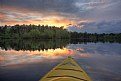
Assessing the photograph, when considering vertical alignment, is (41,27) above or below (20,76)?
above

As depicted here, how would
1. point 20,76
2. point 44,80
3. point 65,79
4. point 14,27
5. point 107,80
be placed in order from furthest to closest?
1. point 14,27
2. point 20,76
3. point 107,80
4. point 44,80
5. point 65,79

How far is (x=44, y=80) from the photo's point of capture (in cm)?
830

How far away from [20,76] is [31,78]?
43.0 inches

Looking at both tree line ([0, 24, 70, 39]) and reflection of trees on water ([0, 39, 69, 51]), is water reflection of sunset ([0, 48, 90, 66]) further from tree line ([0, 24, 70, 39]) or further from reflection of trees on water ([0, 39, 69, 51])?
tree line ([0, 24, 70, 39])

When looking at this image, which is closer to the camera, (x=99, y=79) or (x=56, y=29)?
(x=99, y=79)

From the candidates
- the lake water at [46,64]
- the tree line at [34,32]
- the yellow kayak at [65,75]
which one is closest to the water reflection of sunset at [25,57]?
the lake water at [46,64]

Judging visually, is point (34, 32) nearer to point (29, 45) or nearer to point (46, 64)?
point (29, 45)

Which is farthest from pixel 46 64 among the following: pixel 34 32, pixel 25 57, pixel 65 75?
pixel 34 32

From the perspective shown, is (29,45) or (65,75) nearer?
(65,75)

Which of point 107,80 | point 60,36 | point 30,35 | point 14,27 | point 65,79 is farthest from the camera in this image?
point 14,27

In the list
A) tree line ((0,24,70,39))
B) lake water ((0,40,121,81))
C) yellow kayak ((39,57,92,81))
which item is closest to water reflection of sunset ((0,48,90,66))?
lake water ((0,40,121,81))

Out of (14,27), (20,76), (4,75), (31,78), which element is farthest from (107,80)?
(14,27)

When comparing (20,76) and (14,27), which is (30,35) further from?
(20,76)

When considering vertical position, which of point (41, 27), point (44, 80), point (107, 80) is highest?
point (41, 27)
